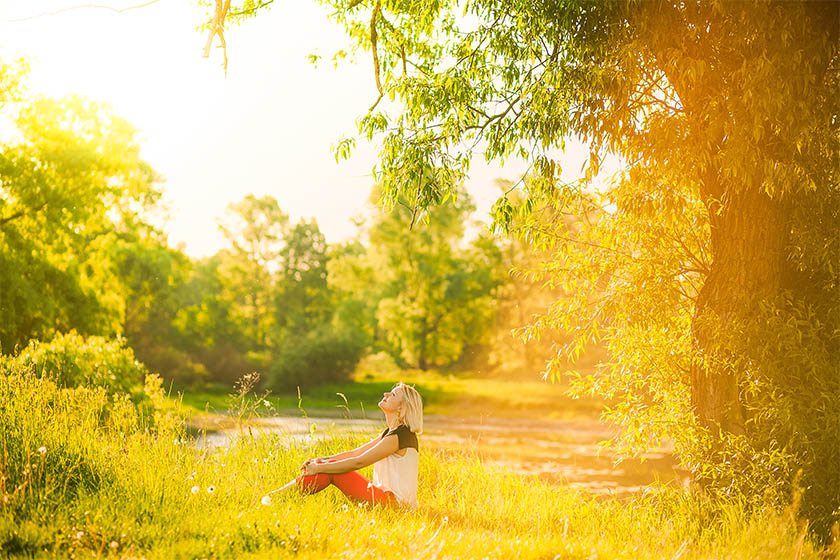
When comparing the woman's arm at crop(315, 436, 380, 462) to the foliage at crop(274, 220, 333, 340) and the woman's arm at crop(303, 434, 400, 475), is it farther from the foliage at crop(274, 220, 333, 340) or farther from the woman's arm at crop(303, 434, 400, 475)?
the foliage at crop(274, 220, 333, 340)

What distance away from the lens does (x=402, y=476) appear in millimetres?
6008

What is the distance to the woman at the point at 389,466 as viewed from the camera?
19.4ft

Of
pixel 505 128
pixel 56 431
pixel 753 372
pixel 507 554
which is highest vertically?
pixel 505 128

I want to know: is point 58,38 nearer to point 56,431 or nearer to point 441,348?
point 56,431

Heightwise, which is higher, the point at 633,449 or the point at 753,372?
the point at 753,372

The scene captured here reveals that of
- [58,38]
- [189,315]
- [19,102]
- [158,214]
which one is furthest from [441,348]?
[58,38]

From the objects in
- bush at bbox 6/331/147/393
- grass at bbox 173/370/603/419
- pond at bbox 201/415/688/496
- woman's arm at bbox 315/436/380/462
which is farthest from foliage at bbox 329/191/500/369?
woman's arm at bbox 315/436/380/462

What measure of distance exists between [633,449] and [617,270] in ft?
5.81

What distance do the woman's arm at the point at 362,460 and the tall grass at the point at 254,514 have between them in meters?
0.25

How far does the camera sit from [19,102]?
20766mm

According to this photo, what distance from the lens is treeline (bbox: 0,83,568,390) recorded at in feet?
66.5

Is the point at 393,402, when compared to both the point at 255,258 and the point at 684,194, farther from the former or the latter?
the point at 255,258

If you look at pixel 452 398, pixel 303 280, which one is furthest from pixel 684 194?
pixel 303 280

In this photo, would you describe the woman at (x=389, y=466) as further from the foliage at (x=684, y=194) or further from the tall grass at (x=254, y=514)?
the foliage at (x=684, y=194)
